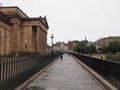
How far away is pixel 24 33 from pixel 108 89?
84.8 meters

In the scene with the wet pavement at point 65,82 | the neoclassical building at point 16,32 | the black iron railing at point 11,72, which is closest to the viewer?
the black iron railing at point 11,72

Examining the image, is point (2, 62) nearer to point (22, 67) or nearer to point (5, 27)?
point (22, 67)

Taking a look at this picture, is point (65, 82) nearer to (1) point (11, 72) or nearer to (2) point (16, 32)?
(1) point (11, 72)

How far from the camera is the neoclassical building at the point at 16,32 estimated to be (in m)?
76.7

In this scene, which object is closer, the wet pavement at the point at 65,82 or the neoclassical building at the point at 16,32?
the wet pavement at the point at 65,82

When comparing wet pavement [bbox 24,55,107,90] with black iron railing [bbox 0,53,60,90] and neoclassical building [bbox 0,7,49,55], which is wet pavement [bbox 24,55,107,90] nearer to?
black iron railing [bbox 0,53,60,90]

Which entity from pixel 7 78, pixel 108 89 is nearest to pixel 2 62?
pixel 7 78

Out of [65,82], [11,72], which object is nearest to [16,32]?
[65,82]

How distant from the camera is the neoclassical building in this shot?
76.7 meters

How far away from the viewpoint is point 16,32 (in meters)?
85.4

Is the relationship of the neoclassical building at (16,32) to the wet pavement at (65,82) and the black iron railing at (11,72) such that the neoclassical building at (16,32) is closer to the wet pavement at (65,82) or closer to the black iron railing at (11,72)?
the wet pavement at (65,82)

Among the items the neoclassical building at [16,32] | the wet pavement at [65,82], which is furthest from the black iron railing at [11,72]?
the neoclassical building at [16,32]

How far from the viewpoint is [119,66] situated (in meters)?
11.3

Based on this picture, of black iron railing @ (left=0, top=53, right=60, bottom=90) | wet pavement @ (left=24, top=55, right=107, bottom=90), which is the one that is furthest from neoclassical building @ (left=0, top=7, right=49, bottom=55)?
black iron railing @ (left=0, top=53, right=60, bottom=90)
